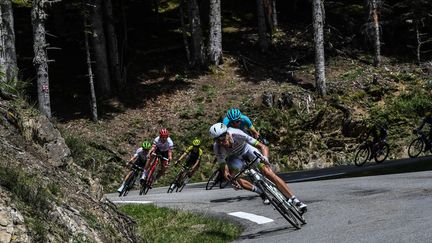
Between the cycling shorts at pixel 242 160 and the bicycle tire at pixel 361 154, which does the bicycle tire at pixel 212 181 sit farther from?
the bicycle tire at pixel 361 154

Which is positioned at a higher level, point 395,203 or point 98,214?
point 98,214

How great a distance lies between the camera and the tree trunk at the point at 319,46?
29.1m

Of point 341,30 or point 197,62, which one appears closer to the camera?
point 197,62

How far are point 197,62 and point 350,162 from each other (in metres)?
11.6

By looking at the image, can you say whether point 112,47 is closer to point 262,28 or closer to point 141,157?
point 262,28

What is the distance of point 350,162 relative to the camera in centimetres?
2544

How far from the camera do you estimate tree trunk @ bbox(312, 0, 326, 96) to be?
29.1 meters

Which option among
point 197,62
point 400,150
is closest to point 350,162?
point 400,150

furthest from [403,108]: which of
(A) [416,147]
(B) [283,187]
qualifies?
(B) [283,187]

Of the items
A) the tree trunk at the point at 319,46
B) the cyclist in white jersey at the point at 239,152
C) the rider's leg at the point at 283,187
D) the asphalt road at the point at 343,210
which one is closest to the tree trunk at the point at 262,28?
the tree trunk at the point at 319,46

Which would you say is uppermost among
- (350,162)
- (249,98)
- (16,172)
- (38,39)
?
(38,39)

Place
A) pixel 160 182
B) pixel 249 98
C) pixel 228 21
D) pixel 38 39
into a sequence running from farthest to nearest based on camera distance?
pixel 228 21 → pixel 249 98 → pixel 160 182 → pixel 38 39

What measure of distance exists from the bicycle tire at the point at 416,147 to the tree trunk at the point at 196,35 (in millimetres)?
13524

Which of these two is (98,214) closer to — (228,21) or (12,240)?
(12,240)
